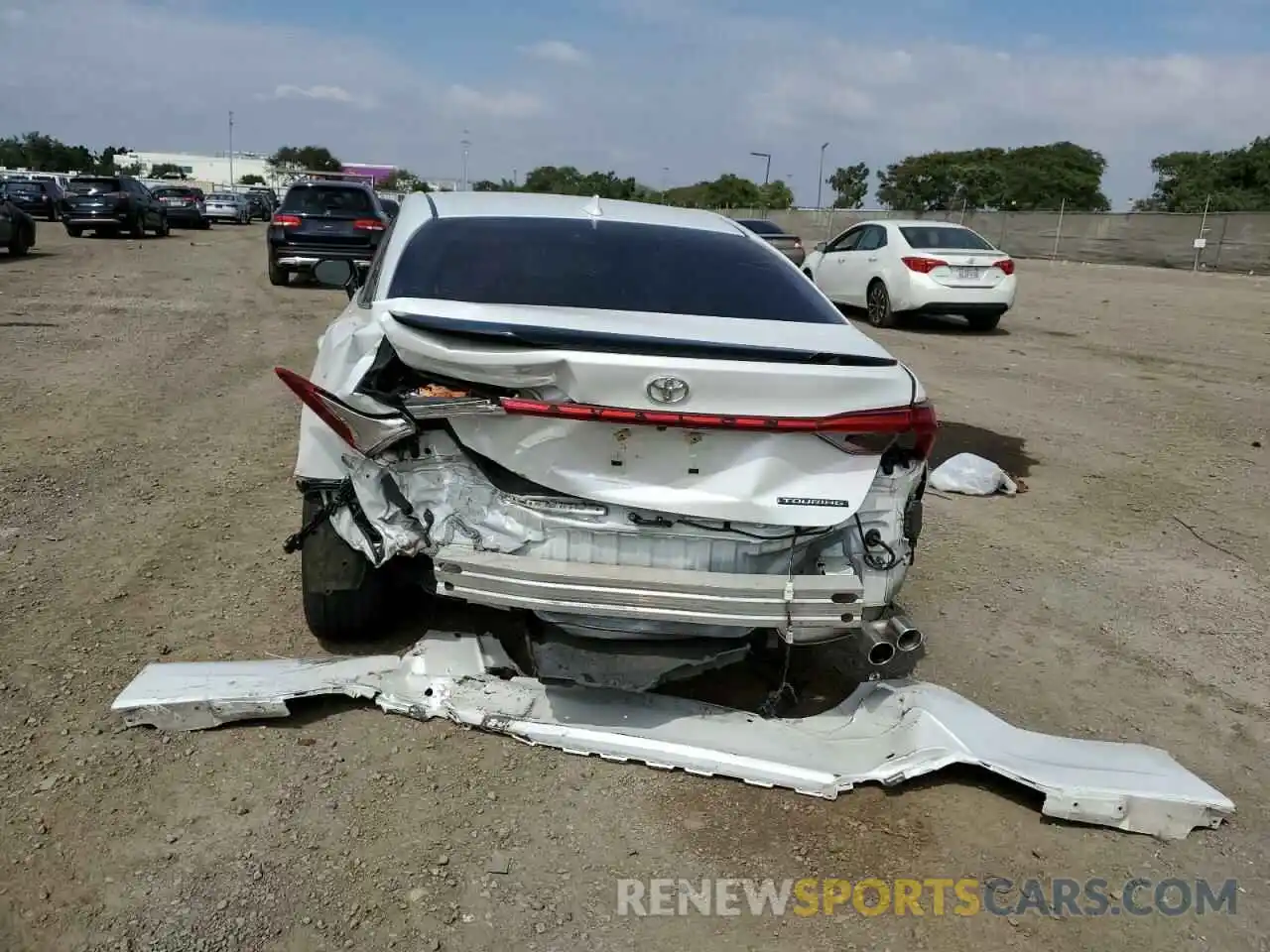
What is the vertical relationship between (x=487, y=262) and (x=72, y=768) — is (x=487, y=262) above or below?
above

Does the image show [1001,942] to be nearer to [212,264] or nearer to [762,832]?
[762,832]


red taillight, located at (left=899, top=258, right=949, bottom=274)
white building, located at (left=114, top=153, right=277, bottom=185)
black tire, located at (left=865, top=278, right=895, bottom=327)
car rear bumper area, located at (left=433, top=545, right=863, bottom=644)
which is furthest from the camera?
white building, located at (left=114, top=153, right=277, bottom=185)

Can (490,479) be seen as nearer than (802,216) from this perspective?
Yes

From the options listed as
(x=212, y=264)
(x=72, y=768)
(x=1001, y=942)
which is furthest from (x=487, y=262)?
(x=212, y=264)

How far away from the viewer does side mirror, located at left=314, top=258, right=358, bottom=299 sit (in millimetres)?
5230

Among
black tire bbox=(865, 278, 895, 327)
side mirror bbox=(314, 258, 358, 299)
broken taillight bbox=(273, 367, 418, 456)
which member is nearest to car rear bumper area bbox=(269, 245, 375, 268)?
black tire bbox=(865, 278, 895, 327)

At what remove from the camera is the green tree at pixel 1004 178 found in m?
71.8

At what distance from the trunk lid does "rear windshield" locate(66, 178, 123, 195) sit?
2564cm

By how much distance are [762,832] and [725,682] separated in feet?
2.98

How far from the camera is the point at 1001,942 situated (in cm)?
265

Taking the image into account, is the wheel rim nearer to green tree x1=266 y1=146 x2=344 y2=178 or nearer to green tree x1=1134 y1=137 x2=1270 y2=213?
green tree x1=1134 y1=137 x2=1270 y2=213

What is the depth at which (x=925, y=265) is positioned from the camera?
13.6 meters

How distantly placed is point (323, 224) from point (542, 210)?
486 inches

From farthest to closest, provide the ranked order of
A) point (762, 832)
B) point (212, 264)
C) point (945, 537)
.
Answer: point (212, 264) < point (945, 537) < point (762, 832)
